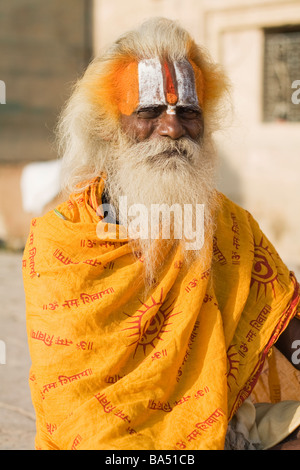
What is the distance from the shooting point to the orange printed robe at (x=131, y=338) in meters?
2.19

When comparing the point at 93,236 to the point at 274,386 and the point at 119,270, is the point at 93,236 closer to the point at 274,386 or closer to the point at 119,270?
the point at 119,270

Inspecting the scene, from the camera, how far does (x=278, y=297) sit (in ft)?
8.33

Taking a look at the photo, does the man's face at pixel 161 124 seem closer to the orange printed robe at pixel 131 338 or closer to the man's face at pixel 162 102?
the man's face at pixel 162 102

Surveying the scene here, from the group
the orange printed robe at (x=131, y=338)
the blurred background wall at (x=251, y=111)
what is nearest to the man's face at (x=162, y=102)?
the orange printed robe at (x=131, y=338)

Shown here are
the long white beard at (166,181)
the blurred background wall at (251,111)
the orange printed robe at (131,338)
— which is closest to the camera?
the orange printed robe at (131,338)

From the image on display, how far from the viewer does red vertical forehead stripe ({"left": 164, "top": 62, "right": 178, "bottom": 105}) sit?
8.06ft

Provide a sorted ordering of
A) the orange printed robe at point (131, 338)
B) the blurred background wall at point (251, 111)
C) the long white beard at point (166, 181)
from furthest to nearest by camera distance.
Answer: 1. the blurred background wall at point (251, 111)
2. the long white beard at point (166, 181)
3. the orange printed robe at point (131, 338)

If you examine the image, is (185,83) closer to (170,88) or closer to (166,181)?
(170,88)

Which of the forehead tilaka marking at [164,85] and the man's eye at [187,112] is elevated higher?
the forehead tilaka marking at [164,85]

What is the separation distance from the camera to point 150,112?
8.13 ft

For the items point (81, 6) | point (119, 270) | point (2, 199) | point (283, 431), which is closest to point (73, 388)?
point (119, 270)

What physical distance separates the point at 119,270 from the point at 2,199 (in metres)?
6.66

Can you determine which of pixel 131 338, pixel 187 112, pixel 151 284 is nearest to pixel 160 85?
pixel 187 112

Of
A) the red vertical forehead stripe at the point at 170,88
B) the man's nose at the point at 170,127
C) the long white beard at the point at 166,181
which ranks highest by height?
the red vertical forehead stripe at the point at 170,88
